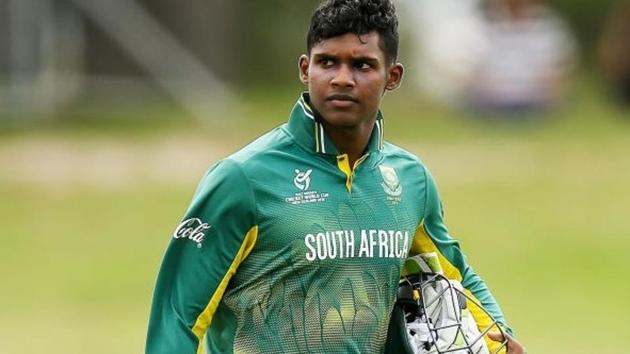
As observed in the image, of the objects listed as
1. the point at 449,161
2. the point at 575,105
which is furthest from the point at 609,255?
the point at 575,105

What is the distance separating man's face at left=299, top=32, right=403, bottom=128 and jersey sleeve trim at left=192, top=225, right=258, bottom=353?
1.41ft

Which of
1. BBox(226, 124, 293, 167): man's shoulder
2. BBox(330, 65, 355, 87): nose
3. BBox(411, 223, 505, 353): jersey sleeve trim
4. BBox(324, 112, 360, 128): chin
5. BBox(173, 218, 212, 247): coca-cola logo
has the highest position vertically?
BBox(330, 65, 355, 87): nose

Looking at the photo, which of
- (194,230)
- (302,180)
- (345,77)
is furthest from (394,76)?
(194,230)

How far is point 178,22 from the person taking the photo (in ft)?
81.7

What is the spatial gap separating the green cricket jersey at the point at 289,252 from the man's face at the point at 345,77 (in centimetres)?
12

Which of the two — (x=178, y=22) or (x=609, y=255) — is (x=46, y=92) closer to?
(x=178, y=22)

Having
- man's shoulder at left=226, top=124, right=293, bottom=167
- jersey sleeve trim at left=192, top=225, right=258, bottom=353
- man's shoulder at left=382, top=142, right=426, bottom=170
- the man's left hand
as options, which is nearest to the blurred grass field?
the man's left hand

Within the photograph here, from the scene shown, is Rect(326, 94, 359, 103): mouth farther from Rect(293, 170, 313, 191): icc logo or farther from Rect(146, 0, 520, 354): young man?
Rect(293, 170, 313, 191): icc logo

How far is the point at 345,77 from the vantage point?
6125 mm

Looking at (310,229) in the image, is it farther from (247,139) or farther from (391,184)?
(247,139)

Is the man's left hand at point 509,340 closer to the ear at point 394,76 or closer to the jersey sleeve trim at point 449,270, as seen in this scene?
the jersey sleeve trim at point 449,270

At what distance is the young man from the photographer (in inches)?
239

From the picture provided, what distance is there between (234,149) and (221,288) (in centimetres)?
1444

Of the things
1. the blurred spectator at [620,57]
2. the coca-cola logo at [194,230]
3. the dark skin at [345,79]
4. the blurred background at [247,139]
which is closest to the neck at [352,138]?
the dark skin at [345,79]
